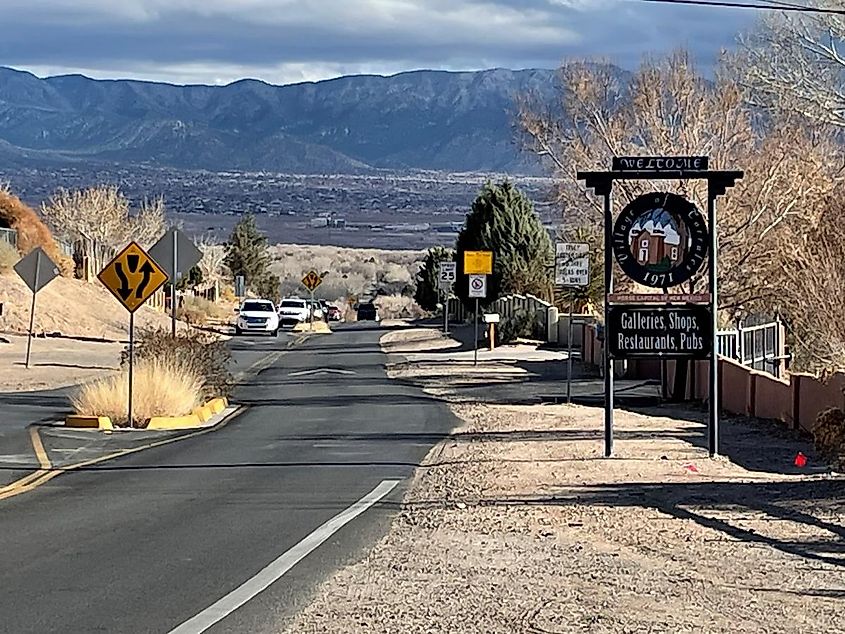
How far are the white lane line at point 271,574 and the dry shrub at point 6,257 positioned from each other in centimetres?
4428

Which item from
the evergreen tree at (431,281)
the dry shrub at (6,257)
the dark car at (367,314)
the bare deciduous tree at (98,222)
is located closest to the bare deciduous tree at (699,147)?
the dry shrub at (6,257)

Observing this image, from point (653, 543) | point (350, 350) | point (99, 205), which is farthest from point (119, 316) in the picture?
point (653, 543)

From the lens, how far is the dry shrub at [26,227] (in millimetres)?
61656

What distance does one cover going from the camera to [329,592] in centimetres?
956

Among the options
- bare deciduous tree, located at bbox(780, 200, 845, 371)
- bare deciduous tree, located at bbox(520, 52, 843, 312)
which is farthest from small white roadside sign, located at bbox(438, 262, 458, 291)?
bare deciduous tree, located at bbox(780, 200, 845, 371)

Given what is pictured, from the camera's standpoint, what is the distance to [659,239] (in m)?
17.8

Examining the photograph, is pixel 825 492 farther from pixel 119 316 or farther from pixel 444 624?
pixel 119 316

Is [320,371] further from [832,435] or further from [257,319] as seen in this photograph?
[832,435]

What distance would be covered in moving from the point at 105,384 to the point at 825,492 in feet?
46.7

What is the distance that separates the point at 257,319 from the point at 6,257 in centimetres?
1040

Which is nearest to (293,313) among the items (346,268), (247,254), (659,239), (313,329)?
(313,329)

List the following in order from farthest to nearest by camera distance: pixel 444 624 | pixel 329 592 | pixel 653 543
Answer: pixel 653 543, pixel 329 592, pixel 444 624

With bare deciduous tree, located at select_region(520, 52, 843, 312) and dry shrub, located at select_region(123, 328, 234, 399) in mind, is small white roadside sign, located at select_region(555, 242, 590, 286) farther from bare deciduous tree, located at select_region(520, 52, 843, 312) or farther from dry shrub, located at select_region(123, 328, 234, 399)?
dry shrub, located at select_region(123, 328, 234, 399)

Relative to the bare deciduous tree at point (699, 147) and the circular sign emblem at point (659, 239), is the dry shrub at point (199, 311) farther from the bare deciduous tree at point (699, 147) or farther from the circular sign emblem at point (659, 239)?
the circular sign emblem at point (659, 239)
